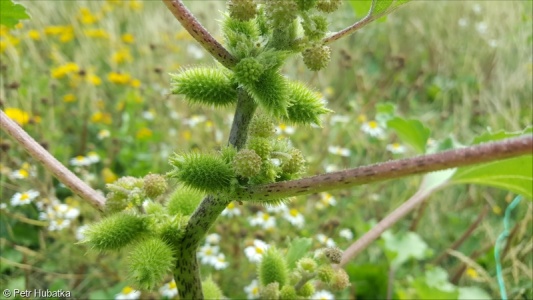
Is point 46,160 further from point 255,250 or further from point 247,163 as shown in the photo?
point 255,250

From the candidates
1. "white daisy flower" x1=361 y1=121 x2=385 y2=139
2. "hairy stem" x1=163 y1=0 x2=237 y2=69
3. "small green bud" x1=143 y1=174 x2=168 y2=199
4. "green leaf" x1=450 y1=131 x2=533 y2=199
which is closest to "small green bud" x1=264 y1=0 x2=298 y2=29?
"hairy stem" x1=163 y1=0 x2=237 y2=69

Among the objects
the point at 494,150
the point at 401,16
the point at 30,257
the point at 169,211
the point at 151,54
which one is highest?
the point at 401,16

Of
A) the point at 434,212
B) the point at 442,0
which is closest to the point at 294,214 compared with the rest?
the point at 434,212

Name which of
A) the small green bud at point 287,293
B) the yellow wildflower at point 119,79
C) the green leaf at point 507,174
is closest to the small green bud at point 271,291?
→ the small green bud at point 287,293

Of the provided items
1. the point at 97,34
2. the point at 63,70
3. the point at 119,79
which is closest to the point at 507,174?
the point at 119,79

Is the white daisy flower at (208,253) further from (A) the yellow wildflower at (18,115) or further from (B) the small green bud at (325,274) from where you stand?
(A) the yellow wildflower at (18,115)

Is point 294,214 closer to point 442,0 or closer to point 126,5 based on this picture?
point 126,5
